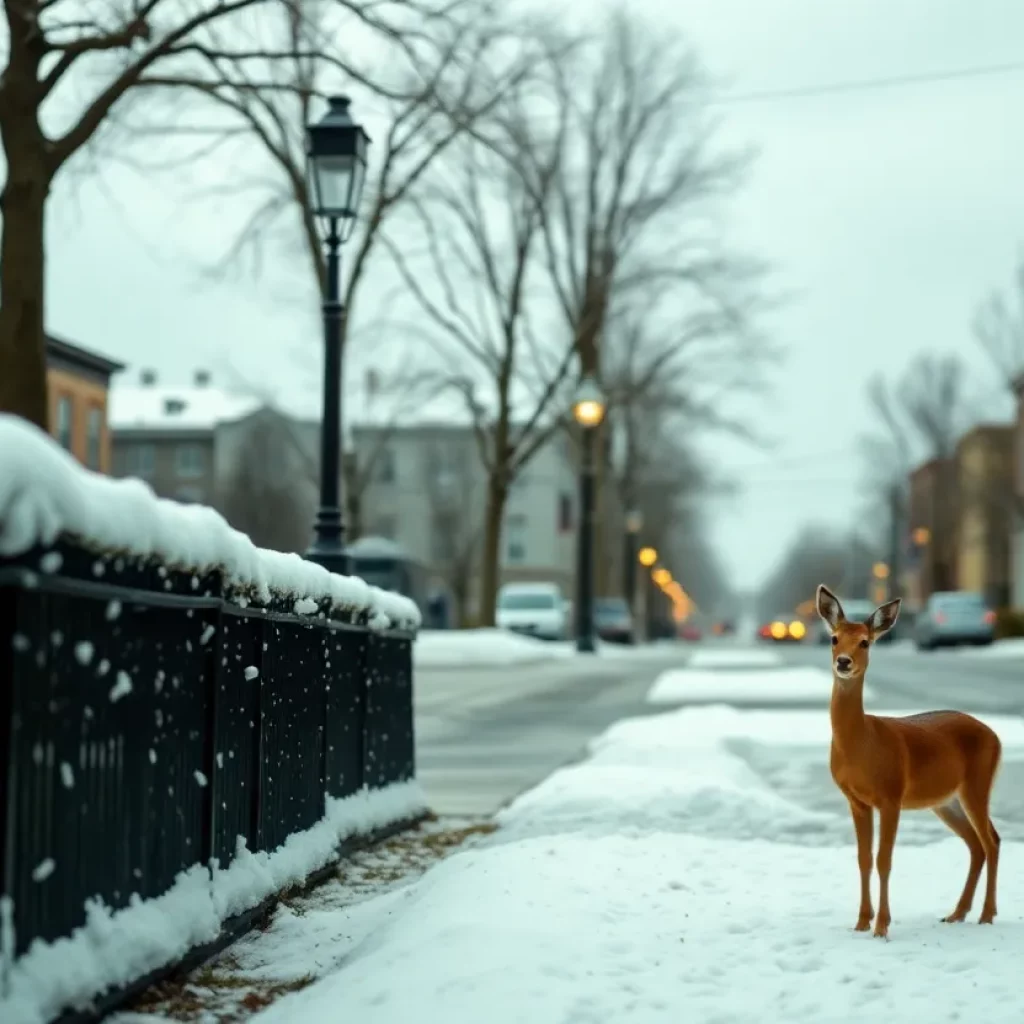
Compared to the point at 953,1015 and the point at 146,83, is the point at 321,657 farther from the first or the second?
the point at 146,83

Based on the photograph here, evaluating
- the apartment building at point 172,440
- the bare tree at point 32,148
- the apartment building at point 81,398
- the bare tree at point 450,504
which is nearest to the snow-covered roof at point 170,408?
the apartment building at point 172,440

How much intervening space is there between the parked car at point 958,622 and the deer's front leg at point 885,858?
49.3 metres

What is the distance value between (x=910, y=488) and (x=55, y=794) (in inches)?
5309

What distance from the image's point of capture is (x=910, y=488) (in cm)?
13638

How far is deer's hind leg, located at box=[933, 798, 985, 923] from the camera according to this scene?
21.7 feet

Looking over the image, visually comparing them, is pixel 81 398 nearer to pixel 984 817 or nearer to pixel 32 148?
pixel 32 148

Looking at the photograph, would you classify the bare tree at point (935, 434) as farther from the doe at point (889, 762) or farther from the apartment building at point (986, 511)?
the doe at point (889, 762)

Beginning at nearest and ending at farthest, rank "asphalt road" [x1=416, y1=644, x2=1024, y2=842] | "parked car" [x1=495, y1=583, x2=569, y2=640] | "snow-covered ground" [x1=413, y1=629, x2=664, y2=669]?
"asphalt road" [x1=416, y1=644, x2=1024, y2=842]
"snow-covered ground" [x1=413, y1=629, x2=664, y2=669]
"parked car" [x1=495, y1=583, x2=569, y2=640]

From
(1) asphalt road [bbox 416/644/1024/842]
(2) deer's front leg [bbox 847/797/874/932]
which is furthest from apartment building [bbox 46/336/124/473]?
(2) deer's front leg [bbox 847/797/874/932]

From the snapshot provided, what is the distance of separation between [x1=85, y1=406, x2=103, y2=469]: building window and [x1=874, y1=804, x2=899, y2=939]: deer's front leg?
57453 millimetres

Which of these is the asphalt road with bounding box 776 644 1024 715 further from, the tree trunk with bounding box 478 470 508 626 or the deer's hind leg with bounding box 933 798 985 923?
the deer's hind leg with bounding box 933 798 985 923

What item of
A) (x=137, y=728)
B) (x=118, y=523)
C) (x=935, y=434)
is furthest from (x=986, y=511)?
(x=118, y=523)

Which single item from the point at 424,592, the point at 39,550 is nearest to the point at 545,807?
the point at 39,550

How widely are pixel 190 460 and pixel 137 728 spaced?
92.0 m
